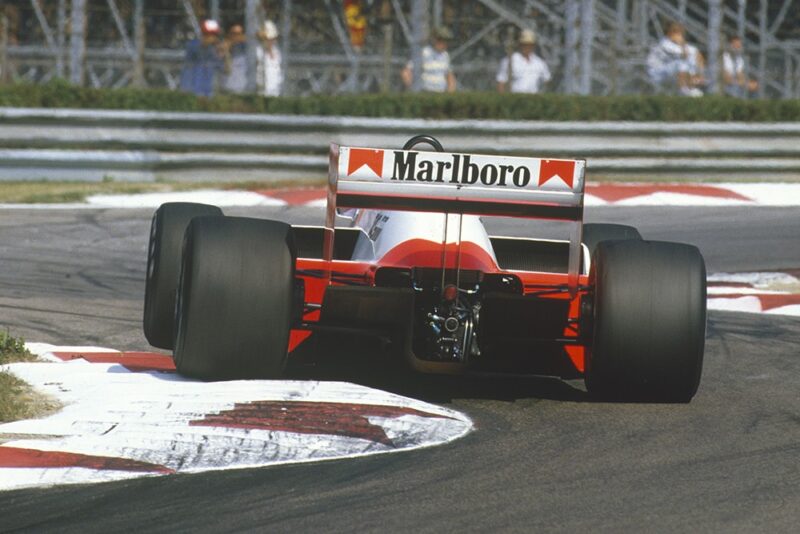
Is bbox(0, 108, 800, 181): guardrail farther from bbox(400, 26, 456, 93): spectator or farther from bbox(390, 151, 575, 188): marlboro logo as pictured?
bbox(390, 151, 575, 188): marlboro logo

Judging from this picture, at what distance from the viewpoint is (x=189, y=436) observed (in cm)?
544

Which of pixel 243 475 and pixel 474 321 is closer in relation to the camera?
pixel 243 475

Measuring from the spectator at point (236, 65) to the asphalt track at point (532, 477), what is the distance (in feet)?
29.2

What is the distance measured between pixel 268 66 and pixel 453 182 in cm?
1060

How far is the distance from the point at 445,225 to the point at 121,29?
15979 mm

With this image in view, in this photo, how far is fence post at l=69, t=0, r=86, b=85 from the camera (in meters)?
16.0

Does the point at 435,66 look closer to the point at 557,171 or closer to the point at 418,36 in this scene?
the point at 418,36

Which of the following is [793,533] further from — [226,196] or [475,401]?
[226,196]

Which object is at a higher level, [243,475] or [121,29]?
[121,29]

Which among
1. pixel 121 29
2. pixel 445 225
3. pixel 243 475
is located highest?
pixel 121 29

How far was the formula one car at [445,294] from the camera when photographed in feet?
20.6

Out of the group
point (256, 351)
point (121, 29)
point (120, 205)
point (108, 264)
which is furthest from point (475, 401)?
point (121, 29)

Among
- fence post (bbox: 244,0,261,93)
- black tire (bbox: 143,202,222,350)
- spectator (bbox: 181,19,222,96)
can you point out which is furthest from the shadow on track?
spectator (bbox: 181,19,222,96)

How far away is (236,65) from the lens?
1744cm
